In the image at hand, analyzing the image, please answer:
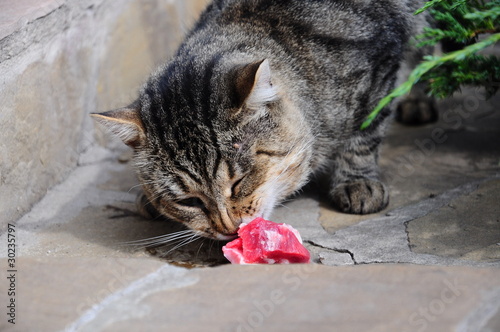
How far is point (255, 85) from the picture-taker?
7.04 feet

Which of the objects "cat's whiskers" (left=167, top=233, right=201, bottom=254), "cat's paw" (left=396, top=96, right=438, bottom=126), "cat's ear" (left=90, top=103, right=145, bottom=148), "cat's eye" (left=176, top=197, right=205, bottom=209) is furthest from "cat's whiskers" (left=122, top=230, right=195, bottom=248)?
"cat's paw" (left=396, top=96, right=438, bottom=126)

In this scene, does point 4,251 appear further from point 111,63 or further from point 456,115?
point 456,115

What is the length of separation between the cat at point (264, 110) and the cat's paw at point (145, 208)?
32 millimetres

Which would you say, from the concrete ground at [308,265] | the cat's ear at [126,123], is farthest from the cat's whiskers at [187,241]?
the cat's ear at [126,123]

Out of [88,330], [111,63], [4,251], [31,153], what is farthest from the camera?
[111,63]

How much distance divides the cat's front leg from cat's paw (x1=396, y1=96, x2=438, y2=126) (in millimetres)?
823

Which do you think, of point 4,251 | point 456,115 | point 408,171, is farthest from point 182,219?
point 456,115

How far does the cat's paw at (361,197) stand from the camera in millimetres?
2791

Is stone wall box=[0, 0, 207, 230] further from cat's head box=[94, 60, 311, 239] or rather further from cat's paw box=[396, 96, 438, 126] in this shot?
cat's paw box=[396, 96, 438, 126]

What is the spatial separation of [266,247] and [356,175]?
3.15 ft

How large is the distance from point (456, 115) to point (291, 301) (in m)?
2.52

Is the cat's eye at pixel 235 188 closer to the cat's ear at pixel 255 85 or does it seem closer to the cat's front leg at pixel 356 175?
the cat's ear at pixel 255 85

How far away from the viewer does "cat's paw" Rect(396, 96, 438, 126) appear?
373cm

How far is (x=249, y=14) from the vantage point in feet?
9.30
